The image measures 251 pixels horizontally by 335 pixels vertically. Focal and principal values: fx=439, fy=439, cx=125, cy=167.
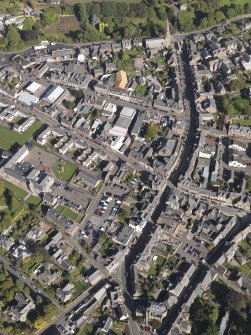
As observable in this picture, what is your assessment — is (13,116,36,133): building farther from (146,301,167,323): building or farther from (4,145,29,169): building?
(146,301,167,323): building

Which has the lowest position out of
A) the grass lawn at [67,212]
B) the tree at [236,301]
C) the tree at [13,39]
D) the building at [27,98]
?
the tree at [236,301]

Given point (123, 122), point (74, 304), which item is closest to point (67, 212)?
point (74, 304)

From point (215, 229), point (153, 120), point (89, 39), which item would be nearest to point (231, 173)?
point (215, 229)

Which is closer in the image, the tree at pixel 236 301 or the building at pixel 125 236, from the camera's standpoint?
the tree at pixel 236 301

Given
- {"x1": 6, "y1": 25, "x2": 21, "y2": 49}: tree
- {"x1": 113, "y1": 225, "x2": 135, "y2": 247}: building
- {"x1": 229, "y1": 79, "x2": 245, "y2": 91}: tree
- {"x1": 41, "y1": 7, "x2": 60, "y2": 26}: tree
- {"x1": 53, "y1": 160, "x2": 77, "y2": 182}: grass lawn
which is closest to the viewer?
{"x1": 113, "y1": 225, "x2": 135, "y2": 247}: building

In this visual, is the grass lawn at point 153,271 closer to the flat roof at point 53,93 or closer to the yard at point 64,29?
the flat roof at point 53,93

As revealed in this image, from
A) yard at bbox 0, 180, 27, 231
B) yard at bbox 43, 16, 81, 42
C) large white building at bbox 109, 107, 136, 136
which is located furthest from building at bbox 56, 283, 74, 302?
yard at bbox 43, 16, 81, 42

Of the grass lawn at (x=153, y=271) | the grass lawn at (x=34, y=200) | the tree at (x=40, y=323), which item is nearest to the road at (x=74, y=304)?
the tree at (x=40, y=323)

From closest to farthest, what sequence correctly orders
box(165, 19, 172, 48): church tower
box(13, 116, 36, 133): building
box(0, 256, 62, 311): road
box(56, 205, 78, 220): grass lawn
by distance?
box(0, 256, 62, 311): road < box(56, 205, 78, 220): grass lawn < box(13, 116, 36, 133): building < box(165, 19, 172, 48): church tower
